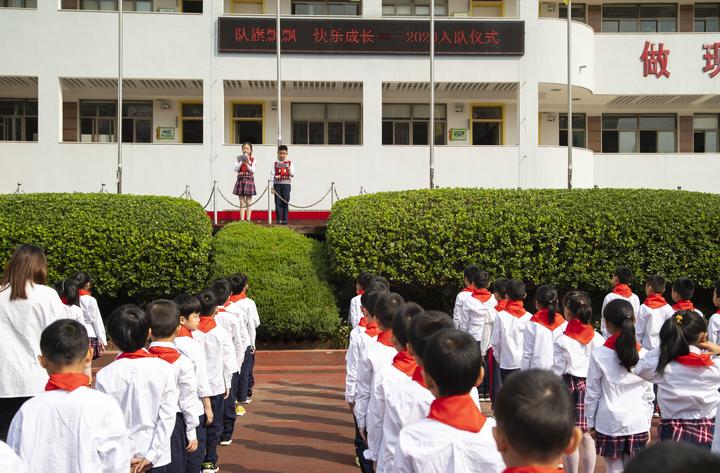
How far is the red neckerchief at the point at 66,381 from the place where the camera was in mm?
3582

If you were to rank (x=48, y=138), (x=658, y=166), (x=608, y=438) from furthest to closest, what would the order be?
(x=658, y=166)
(x=48, y=138)
(x=608, y=438)

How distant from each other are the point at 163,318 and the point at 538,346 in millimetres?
3961

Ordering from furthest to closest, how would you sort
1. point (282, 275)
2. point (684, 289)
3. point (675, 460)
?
point (282, 275)
point (684, 289)
point (675, 460)

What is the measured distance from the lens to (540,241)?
43.0 ft

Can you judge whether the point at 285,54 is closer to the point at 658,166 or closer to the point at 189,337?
the point at 658,166

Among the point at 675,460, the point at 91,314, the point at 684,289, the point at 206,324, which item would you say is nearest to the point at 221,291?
the point at 206,324

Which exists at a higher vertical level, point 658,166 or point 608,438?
point 658,166

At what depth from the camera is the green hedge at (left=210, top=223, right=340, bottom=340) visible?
1274 cm

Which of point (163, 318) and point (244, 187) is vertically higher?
point (244, 187)

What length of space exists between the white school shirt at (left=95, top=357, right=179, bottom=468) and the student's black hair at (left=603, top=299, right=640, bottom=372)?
315 cm

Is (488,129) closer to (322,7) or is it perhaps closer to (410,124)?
(410,124)

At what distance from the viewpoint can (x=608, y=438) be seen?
5.53 meters

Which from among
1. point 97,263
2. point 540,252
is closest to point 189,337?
point 97,263

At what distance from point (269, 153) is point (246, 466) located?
13007 mm
